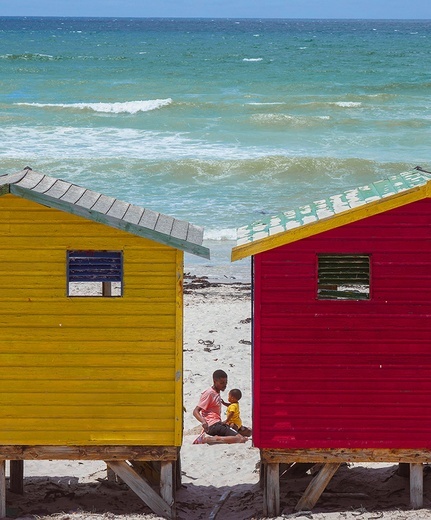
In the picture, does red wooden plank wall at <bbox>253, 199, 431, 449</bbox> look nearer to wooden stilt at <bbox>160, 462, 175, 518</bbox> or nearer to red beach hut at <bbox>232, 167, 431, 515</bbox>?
red beach hut at <bbox>232, 167, 431, 515</bbox>

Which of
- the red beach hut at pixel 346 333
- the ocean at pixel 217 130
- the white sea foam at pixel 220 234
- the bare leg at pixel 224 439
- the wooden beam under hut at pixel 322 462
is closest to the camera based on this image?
the red beach hut at pixel 346 333

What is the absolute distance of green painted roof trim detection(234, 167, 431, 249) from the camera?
11.9m

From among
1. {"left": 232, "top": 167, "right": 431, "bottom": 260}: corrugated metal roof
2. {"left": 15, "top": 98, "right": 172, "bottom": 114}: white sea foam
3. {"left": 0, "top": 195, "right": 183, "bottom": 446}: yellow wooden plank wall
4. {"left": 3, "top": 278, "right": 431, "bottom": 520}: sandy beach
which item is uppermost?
{"left": 15, "top": 98, "right": 172, "bottom": 114}: white sea foam

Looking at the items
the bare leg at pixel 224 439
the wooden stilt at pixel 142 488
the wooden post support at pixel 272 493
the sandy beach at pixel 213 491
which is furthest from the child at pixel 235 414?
the wooden stilt at pixel 142 488

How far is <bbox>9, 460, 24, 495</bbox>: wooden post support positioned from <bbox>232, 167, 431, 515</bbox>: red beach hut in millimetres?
3166

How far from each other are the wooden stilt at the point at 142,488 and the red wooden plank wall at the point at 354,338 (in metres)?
1.47

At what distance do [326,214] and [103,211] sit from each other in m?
2.57

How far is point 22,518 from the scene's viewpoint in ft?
40.3

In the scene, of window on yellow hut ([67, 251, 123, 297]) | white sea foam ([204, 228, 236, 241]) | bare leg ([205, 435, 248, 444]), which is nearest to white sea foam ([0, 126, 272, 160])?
white sea foam ([204, 228, 236, 241])

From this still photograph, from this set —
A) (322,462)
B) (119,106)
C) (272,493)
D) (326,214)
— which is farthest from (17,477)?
(119,106)

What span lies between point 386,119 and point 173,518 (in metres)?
41.5

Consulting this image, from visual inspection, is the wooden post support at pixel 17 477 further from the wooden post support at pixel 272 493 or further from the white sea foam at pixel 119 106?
the white sea foam at pixel 119 106

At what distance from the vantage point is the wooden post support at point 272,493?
12.3 m

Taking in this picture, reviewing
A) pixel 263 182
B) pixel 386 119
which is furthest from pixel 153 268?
pixel 386 119
